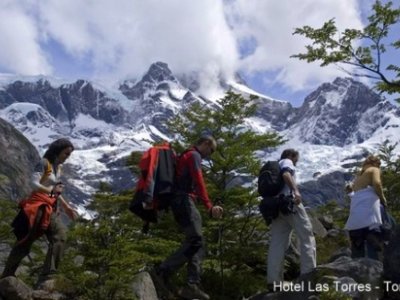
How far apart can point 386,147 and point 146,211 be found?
1453 centimetres

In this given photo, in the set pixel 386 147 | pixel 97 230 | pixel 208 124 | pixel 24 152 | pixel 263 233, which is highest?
pixel 24 152

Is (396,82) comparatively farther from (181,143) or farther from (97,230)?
(97,230)

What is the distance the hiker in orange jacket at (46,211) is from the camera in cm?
791

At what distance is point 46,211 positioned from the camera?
7.95 meters

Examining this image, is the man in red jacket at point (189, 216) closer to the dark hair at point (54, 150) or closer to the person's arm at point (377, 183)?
the dark hair at point (54, 150)

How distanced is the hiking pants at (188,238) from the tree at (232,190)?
3349 millimetres

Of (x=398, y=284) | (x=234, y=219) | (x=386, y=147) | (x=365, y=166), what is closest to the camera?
(x=398, y=284)

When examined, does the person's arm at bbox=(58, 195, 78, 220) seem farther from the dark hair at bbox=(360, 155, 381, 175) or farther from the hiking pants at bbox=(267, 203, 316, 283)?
the dark hair at bbox=(360, 155, 381, 175)

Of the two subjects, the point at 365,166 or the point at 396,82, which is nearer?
the point at 365,166

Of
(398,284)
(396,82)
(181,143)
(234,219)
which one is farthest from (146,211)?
(396,82)

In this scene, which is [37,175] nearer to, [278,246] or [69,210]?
[69,210]

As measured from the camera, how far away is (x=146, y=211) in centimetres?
766

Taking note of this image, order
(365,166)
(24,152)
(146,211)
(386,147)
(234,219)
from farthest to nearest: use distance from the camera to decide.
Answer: (24,152)
(386,147)
(234,219)
(365,166)
(146,211)

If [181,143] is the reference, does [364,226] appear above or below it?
below
